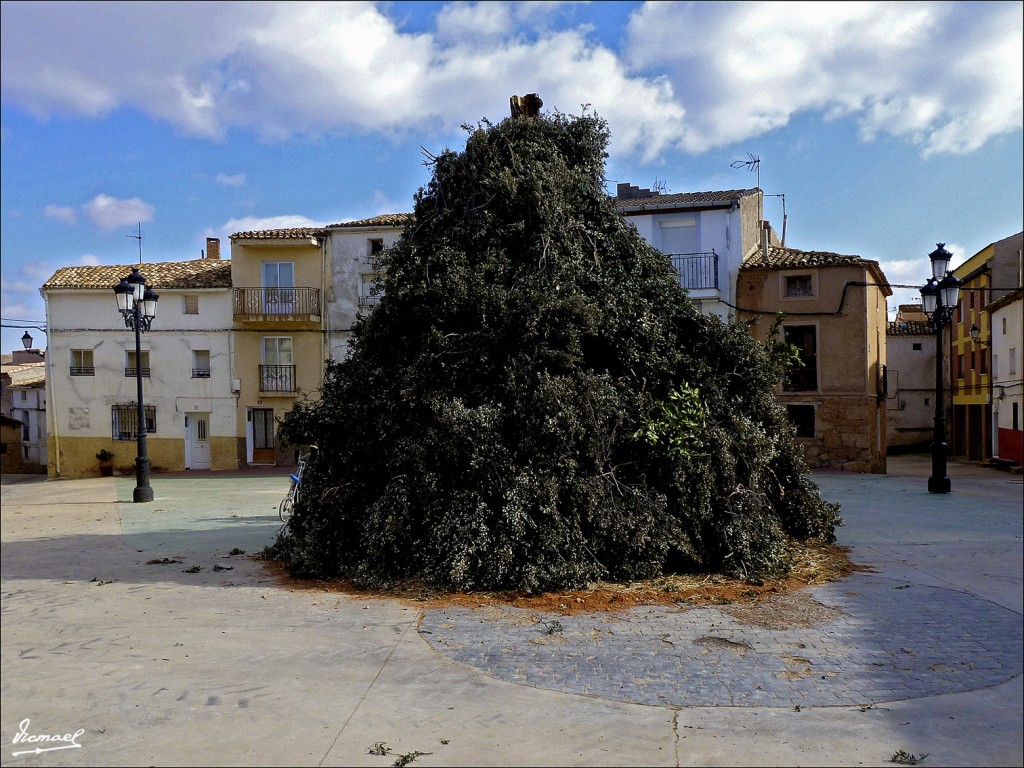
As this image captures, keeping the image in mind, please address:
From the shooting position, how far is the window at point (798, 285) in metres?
23.5

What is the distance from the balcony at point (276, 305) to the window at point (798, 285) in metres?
16.2

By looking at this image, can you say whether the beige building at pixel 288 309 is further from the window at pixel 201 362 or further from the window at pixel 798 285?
the window at pixel 798 285

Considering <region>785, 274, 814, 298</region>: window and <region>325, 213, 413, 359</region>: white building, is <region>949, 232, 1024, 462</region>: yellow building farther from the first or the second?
<region>325, 213, 413, 359</region>: white building

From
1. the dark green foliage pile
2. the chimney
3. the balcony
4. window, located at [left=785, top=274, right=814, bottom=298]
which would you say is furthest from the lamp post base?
the chimney

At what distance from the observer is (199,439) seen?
28141 millimetres

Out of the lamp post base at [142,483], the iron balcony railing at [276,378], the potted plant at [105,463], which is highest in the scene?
the iron balcony railing at [276,378]

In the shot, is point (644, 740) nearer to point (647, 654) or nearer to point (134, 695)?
point (647, 654)

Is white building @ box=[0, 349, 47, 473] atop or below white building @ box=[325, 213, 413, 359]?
below

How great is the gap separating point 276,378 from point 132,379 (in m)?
5.34

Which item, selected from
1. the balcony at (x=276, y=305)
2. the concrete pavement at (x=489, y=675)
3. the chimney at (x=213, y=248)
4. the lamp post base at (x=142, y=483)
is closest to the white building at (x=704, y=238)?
the balcony at (x=276, y=305)

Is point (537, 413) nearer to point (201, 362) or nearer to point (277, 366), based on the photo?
point (277, 366)

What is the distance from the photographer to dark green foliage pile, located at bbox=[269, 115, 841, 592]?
23.7ft

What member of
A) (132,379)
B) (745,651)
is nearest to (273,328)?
(132,379)

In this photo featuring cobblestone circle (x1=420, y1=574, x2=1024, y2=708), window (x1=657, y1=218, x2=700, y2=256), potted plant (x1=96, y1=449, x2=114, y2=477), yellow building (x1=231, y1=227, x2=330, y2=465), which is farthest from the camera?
yellow building (x1=231, y1=227, x2=330, y2=465)
